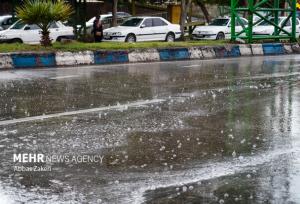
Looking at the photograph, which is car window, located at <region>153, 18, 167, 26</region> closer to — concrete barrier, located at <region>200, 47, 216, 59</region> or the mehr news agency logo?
concrete barrier, located at <region>200, 47, 216, 59</region>

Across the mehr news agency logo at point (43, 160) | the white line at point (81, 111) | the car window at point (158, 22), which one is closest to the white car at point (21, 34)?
the car window at point (158, 22)

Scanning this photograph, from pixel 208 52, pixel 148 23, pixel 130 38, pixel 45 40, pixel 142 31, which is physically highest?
pixel 148 23

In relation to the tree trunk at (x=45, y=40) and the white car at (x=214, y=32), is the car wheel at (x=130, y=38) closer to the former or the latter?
the white car at (x=214, y=32)

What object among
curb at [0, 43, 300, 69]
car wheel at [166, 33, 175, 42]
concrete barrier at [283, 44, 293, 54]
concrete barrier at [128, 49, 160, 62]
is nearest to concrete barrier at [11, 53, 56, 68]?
curb at [0, 43, 300, 69]

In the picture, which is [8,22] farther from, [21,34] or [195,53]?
[195,53]

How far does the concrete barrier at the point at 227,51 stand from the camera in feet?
70.0

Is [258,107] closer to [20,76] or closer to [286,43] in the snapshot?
[20,76]

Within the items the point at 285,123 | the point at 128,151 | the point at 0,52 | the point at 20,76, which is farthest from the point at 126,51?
the point at 128,151

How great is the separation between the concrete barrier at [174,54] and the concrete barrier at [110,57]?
1.46m

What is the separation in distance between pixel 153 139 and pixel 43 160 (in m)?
1.50

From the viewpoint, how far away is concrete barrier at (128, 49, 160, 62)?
1888cm

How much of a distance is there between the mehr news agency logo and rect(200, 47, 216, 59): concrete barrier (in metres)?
15.0

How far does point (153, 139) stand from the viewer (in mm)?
7109

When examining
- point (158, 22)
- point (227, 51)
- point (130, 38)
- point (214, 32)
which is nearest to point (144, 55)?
point (227, 51)
